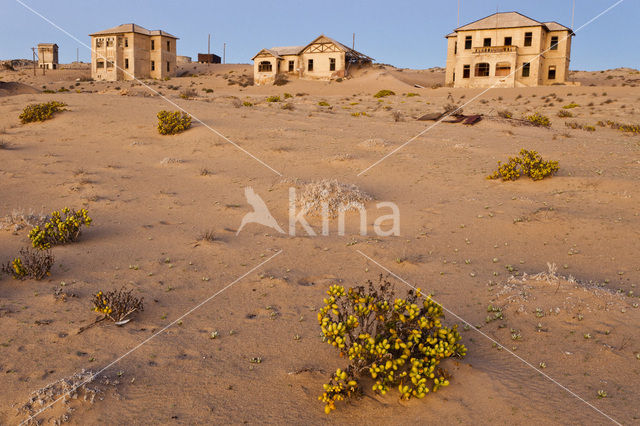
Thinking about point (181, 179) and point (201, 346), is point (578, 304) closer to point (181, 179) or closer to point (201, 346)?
point (201, 346)

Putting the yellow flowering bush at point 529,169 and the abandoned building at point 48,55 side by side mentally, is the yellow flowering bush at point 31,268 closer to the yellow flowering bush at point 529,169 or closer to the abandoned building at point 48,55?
the yellow flowering bush at point 529,169

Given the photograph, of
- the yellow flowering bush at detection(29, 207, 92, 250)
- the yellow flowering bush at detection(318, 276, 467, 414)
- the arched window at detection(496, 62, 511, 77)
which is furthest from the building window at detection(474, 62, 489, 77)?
the yellow flowering bush at detection(318, 276, 467, 414)

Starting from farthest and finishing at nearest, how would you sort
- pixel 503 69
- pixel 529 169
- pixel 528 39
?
pixel 503 69
pixel 528 39
pixel 529 169

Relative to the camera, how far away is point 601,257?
→ 23.0ft

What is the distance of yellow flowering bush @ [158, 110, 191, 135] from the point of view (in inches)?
609

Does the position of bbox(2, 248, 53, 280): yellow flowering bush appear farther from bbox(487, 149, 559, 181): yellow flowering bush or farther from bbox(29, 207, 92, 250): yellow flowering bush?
bbox(487, 149, 559, 181): yellow flowering bush

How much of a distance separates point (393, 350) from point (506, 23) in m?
46.0

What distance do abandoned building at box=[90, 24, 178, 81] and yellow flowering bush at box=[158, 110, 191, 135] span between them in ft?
150

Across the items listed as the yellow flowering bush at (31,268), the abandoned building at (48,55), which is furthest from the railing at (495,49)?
the abandoned building at (48,55)

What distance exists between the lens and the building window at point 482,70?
139ft

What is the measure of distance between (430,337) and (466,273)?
107 inches

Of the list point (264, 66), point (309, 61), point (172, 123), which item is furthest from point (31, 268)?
point (264, 66)

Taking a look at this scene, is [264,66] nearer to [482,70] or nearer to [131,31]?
[131,31]

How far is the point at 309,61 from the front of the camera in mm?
53625
